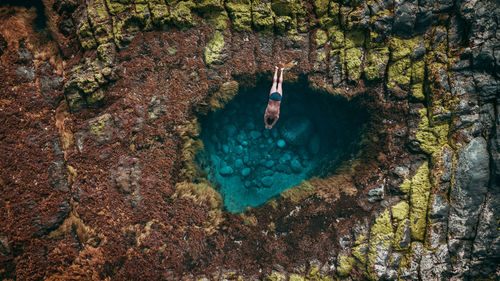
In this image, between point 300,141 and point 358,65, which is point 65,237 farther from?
point 358,65

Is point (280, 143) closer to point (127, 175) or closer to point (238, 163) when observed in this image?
point (238, 163)

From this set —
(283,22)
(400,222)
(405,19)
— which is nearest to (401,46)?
(405,19)


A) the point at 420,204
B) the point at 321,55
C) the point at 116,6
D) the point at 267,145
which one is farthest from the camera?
the point at 267,145

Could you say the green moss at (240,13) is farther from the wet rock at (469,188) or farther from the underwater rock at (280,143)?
the wet rock at (469,188)

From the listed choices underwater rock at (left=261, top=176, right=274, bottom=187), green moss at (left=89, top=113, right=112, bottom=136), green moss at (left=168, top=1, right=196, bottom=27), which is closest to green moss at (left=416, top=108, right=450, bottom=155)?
underwater rock at (left=261, top=176, right=274, bottom=187)

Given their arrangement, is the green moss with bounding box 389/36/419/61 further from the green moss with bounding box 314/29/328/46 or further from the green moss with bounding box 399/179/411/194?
the green moss with bounding box 399/179/411/194

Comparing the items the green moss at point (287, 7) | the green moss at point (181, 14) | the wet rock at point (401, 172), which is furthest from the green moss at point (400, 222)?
the green moss at point (181, 14)
